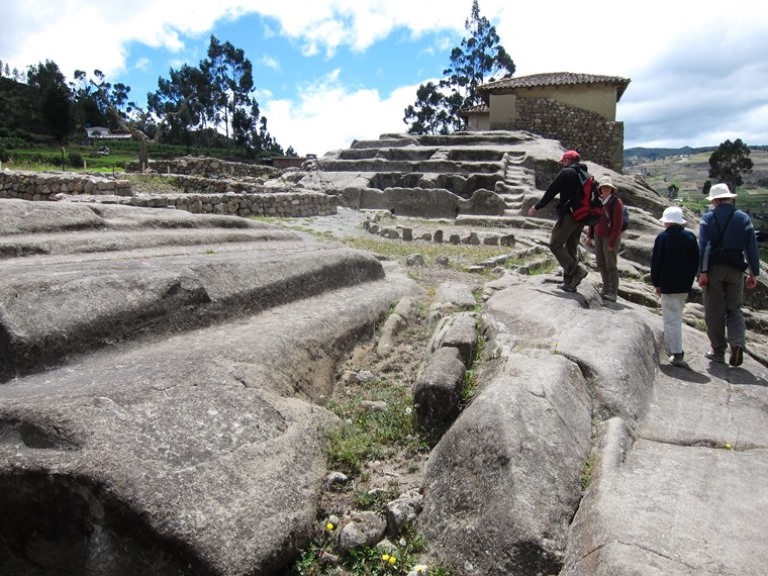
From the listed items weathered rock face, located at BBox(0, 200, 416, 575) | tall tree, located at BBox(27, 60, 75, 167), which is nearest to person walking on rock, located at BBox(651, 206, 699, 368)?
weathered rock face, located at BBox(0, 200, 416, 575)

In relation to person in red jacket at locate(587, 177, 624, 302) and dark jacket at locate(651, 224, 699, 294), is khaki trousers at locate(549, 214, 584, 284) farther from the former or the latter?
dark jacket at locate(651, 224, 699, 294)

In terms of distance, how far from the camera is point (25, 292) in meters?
3.91

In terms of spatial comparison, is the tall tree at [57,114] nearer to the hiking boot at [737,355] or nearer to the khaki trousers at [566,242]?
the khaki trousers at [566,242]

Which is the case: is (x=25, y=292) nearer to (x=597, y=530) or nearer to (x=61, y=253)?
(x=61, y=253)

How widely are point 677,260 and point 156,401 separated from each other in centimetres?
521

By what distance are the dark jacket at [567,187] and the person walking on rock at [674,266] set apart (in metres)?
1.05

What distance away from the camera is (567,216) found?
271 inches

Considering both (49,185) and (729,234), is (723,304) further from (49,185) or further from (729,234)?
(49,185)

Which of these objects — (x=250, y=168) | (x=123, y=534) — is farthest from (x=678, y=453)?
(x=250, y=168)

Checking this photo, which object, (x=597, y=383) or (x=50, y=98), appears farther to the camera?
(x=50, y=98)

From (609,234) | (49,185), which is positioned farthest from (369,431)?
(49,185)

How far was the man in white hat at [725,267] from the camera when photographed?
5984mm

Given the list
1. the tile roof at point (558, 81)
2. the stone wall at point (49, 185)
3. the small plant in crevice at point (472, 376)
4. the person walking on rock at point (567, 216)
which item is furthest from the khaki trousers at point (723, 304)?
the tile roof at point (558, 81)

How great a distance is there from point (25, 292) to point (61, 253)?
1678 millimetres
